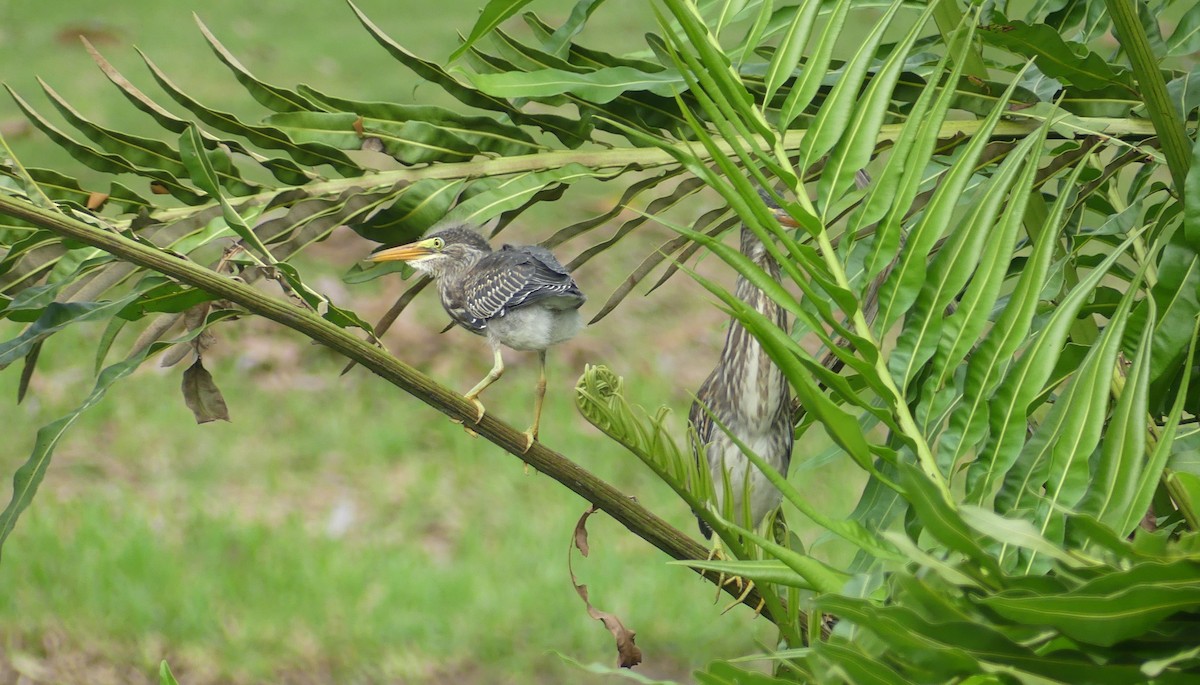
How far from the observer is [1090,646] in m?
0.46

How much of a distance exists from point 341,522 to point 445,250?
179 centimetres

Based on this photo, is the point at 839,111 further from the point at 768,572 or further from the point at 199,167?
the point at 199,167

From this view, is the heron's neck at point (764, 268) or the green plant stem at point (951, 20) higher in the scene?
the green plant stem at point (951, 20)

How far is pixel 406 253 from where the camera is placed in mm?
1536

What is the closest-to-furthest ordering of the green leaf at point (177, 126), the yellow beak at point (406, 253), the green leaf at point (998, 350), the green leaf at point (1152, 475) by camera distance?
the green leaf at point (1152, 475), the green leaf at point (998, 350), the green leaf at point (177, 126), the yellow beak at point (406, 253)

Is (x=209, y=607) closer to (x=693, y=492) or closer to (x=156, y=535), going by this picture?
(x=156, y=535)

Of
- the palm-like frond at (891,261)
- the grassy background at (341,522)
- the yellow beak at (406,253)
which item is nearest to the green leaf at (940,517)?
the palm-like frond at (891,261)

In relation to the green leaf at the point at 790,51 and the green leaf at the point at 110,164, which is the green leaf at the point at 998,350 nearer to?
the green leaf at the point at 790,51

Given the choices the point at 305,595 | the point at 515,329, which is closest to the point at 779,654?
the point at 515,329

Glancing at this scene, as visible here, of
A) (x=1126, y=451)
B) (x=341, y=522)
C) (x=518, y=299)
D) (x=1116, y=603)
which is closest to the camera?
(x=1116, y=603)

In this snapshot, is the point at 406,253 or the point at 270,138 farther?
the point at 406,253

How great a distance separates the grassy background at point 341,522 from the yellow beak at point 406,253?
4.32 feet

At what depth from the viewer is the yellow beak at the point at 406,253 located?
1.44m

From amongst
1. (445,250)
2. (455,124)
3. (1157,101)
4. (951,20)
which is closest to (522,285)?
(445,250)
